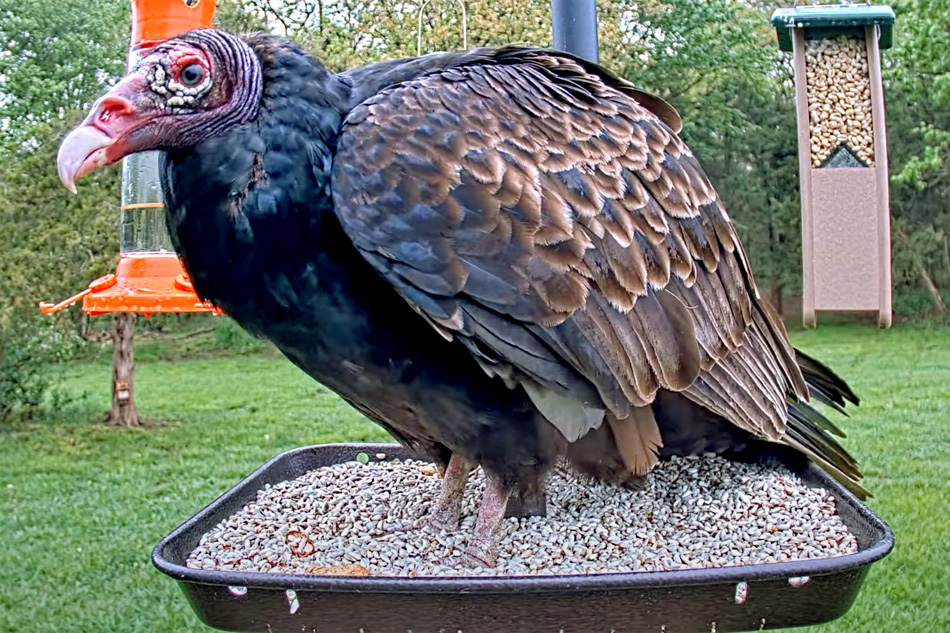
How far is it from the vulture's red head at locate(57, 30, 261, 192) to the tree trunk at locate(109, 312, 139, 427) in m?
7.32

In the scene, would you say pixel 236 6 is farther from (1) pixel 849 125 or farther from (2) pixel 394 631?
(2) pixel 394 631

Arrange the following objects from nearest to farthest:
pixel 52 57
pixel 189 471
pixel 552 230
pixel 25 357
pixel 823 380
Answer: pixel 552 230 < pixel 823 380 < pixel 189 471 < pixel 25 357 < pixel 52 57

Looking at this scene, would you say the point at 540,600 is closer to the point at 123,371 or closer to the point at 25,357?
the point at 123,371

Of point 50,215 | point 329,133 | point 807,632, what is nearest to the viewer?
point 329,133

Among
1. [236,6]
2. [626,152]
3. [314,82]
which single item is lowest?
[626,152]

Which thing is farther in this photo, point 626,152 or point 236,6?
point 236,6

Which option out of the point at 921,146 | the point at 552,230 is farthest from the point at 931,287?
the point at 552,230

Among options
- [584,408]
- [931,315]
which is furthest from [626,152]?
[931,315]

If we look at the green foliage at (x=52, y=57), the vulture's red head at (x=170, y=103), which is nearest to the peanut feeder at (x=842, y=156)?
the vulture's red head at (x=170, y=103)

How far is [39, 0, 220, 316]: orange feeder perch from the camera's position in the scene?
246 cm

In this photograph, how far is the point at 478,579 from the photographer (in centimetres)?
156

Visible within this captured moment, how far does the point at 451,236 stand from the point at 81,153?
2.10 feet

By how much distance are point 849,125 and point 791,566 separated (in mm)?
2223

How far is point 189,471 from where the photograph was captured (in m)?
7.30
